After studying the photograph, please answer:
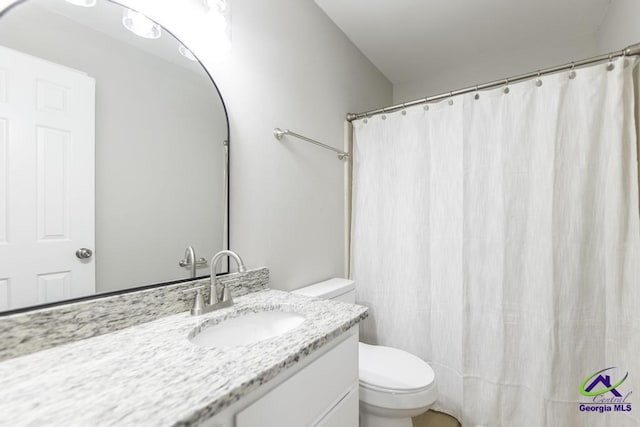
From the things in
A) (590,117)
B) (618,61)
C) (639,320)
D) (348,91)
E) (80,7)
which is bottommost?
(639,320)

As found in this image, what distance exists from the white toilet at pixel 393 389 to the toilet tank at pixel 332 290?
0.35m

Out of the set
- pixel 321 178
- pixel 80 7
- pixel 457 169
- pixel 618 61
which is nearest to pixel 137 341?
pixel 80 7

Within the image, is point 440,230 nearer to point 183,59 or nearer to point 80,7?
point 183,59

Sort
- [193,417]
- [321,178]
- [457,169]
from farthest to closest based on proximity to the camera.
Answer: [321,178], [457,169], [193,417]

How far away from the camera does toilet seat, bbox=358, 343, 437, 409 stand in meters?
1.21

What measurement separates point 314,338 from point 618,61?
1795 mm

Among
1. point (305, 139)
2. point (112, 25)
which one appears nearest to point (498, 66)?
point (305, 139)

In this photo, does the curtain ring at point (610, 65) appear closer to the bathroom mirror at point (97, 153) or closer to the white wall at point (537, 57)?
the white wall at point (537, 57)

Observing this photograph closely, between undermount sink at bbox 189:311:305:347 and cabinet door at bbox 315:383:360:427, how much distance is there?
0.92 ft

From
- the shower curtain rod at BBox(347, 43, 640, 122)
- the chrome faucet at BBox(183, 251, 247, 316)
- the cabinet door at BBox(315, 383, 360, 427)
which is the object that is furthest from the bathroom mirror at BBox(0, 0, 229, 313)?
the shower curtain rod at BBox(347, 43, 640, 122)

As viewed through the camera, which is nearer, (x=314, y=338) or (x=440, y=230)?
(x=314, y=338)

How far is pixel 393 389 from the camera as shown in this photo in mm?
1222

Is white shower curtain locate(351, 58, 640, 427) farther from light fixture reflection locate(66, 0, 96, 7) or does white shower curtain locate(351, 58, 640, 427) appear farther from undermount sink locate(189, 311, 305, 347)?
light fixture reflection locate(66, 0, 96, 7)

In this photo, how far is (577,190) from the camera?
1.38 m
